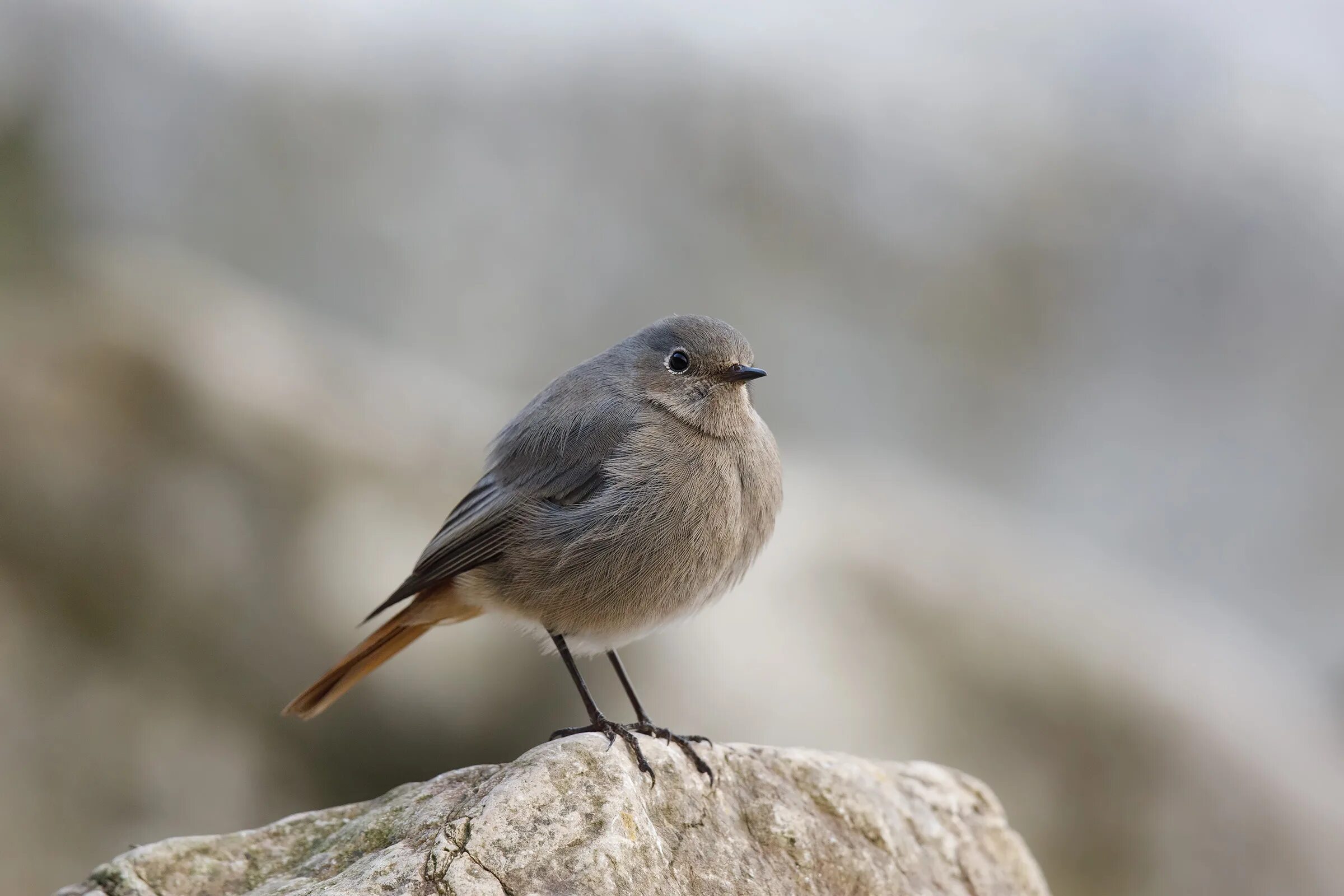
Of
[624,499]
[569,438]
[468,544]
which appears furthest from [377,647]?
[624,499]

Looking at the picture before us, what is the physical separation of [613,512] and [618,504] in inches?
1.4

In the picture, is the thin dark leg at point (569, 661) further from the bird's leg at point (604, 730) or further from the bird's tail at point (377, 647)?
the bird's tail at point (377, 647)

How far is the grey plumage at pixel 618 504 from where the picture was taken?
155 inches

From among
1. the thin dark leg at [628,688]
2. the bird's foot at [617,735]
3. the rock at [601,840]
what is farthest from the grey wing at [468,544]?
the rock at [601,840]

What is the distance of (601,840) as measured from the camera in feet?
9.68

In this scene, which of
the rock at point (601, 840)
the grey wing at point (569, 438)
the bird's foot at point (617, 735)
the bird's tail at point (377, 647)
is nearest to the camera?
the rock at point (601, 840)

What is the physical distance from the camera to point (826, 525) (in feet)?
28.4

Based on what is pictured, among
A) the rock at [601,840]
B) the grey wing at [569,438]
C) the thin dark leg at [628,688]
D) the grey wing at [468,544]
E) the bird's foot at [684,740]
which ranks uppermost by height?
the grey wing at [569,438]

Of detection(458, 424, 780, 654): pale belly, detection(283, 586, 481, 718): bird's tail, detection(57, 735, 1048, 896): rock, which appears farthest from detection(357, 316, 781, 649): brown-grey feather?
detection(57, 735, 1048, 896): rock

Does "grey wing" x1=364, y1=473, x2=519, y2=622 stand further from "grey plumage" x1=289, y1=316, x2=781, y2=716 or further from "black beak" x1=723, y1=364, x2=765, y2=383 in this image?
"black beak" x1=723, y1=364, x2=765, y2=383

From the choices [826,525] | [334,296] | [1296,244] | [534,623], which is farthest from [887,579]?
[1296,244]

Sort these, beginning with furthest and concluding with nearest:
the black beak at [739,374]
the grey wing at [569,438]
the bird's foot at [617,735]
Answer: the black beak at [739,374] < the grey wing at [569,438] < the bird's foot at [617,735]

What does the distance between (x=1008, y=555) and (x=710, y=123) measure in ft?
19.5

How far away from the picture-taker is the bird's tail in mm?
4348
